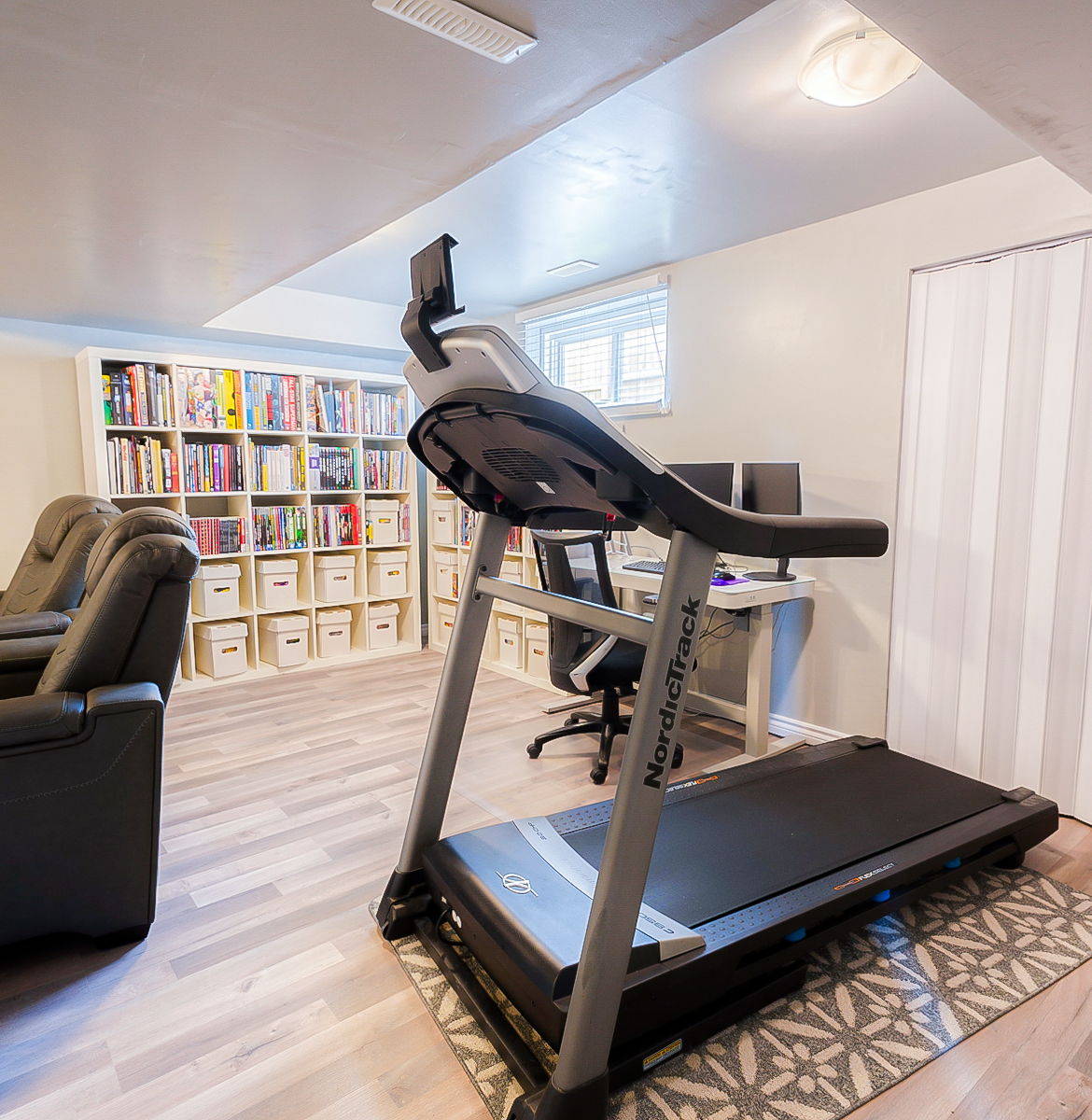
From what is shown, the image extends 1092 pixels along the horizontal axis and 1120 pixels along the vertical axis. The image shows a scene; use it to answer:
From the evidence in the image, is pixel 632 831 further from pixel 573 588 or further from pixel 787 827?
pixel 573 588

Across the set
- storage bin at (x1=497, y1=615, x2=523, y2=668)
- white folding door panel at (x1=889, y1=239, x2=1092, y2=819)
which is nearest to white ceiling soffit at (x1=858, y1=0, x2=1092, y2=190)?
white folding door panel at (x1=889, y1=239, x2=1092, y2=819)

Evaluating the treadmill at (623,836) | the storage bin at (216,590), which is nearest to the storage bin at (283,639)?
the storage bin at (216,590)

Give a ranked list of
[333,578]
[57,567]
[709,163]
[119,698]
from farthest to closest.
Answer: [333,578] → [57,567] → [709,163] → [119,698]

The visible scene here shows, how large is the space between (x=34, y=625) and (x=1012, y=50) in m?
3.32

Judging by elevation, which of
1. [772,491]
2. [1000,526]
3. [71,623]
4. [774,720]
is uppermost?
[772,491]

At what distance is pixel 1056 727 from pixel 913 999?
1.43 m

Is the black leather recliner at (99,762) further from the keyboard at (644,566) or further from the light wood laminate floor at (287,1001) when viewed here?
the keyboard at (644,566)

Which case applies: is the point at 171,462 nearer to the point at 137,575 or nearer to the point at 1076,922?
the point at 137,575

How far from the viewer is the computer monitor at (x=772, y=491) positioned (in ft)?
9.85

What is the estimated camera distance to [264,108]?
164 cm

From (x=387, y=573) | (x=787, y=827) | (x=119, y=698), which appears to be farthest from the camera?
(x=387, y=573)

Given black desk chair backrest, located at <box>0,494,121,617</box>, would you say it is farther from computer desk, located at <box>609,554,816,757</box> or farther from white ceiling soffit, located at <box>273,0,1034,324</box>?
computer desk, located at <box>609,554,816,757</box>

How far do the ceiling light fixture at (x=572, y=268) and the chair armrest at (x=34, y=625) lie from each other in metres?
2.86

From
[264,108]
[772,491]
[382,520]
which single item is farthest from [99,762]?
[382,520]
